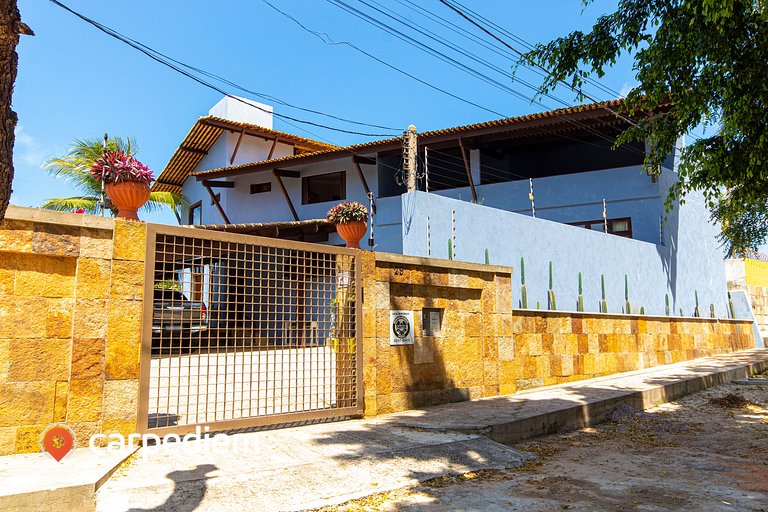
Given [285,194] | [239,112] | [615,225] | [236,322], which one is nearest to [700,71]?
Result: [236,322]

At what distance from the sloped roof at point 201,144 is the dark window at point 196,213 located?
1.51 m

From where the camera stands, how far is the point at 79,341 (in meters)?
5.42

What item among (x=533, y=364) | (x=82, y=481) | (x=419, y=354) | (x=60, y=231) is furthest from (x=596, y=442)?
(x=60, y=231)

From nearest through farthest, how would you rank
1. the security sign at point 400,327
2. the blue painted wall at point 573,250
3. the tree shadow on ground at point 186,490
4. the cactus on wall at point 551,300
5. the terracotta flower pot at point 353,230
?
1. the tree shadow on ground at point 186,490
2. the security sign at point 400,327
3. the terracotta flower pot at point 353,230
4. the blue painted wall at point 573,250
5. the cactus on wall at point 551,300

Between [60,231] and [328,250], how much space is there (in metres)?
3.12

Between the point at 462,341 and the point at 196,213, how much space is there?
21.5m

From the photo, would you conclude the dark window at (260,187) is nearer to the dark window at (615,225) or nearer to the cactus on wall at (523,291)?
the dark window at (615,225)

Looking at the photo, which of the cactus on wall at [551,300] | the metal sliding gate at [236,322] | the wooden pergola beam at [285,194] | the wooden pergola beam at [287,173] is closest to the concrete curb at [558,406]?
the metal sliding gate at [236,322]

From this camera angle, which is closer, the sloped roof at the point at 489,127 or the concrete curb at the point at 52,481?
the concrete curb at the point at 52,481

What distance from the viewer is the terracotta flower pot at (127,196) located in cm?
630

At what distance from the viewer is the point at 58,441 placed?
5.16 meters

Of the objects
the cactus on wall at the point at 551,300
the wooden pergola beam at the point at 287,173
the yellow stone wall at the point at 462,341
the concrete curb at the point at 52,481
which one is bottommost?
the concrete curb at the point at 52,481

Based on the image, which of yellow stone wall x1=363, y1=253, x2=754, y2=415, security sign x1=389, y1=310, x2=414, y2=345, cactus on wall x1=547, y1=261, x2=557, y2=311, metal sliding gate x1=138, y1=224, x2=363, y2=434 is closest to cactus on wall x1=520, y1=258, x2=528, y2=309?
cactus on wall x1=547, y1=261, x2=557, y2=311

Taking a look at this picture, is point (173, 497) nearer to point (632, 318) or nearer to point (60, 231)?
point (60, 231)
